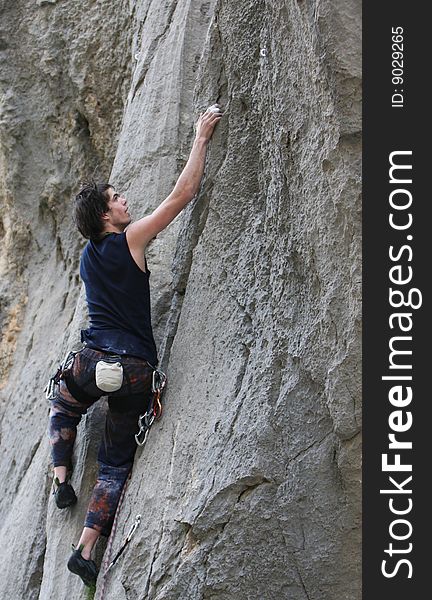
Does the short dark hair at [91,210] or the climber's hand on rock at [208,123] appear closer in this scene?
the climber's hand on rock at [208,123]

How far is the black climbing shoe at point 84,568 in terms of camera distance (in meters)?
5.39

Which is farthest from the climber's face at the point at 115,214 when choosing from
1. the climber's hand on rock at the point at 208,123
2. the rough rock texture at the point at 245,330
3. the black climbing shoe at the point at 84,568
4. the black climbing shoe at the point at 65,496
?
the black climbing shoe at the point at 84,568

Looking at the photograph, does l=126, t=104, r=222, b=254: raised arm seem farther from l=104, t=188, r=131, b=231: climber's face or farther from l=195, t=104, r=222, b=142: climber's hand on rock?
l=104, t=188, r=131, b=231: climber's face

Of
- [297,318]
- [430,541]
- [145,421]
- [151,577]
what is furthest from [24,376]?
[430,541]

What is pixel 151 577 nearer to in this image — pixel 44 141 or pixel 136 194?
pixel 136 194

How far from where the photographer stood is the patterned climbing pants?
536 cm

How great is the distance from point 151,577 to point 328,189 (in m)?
1.97

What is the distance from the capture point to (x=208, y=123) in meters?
5.20

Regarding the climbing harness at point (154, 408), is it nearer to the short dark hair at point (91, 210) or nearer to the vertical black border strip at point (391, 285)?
the short dark hair at point (91, 210)

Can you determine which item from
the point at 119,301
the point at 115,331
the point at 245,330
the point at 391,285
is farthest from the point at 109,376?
the point at 391,285

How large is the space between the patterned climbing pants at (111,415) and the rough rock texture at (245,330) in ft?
0.54

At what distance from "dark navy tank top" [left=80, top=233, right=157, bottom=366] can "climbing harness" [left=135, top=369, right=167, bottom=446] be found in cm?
13

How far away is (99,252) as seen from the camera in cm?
542

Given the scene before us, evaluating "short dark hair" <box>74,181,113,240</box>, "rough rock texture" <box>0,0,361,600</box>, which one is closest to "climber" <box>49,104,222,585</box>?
"short dark hair" <box>74,181,113,240</box>
